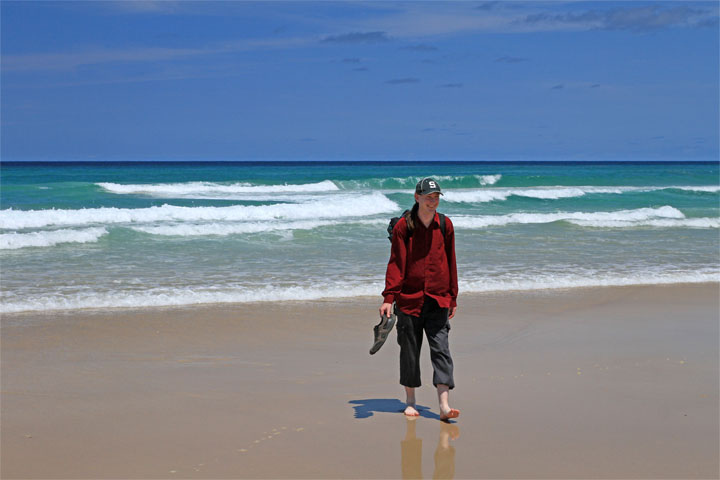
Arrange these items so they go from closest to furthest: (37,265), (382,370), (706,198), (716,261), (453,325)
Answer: (382,370) < (453,325) < (37,265) < (716,261) < (706,198)

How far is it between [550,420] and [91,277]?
7.81 meters

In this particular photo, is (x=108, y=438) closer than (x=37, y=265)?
Yes

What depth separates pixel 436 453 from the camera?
4.14 metres

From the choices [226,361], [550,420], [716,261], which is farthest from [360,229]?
[550,420]

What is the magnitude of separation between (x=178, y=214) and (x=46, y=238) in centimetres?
776

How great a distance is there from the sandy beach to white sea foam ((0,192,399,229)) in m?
13.0

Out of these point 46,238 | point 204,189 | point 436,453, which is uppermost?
point 204,189

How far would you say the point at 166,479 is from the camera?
3729 millimetres

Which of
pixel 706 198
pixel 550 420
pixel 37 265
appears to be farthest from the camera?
pixel 706 198

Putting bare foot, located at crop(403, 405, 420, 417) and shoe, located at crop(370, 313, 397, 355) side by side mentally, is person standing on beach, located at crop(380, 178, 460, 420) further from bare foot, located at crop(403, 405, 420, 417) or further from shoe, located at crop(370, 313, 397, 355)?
bare foot, located at crop(403, 405, 420, 417)

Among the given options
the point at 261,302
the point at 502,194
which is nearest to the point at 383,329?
the point at 261,302

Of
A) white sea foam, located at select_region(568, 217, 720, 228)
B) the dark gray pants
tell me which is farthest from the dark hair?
white sea foam, located at select_region(568, 217, 720, 228)

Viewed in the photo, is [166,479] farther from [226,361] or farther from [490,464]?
[226,361]

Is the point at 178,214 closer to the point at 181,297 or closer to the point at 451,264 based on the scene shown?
the point at 181,297
